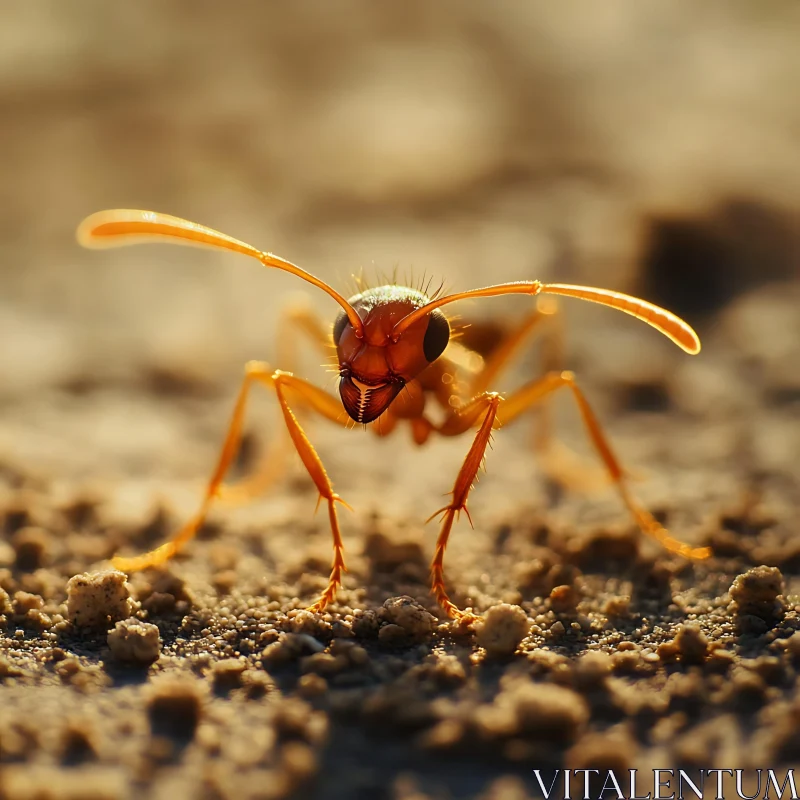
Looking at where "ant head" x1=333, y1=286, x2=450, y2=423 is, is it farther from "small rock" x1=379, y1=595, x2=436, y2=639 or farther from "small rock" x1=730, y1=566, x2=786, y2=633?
"small rock" x1=730, y1=566, x2=786, y2=633

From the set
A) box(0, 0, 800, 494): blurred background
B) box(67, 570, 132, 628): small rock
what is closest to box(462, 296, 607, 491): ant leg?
box(0, 0, 800, 494): blurred background

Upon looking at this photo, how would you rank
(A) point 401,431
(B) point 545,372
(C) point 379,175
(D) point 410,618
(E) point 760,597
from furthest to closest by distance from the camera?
(C) point 379,175
(A) point 401,431
(B) point 545,372
(E) point 760,597
(D) point 410,618

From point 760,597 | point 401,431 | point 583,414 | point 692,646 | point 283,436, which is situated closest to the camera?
point 692,646

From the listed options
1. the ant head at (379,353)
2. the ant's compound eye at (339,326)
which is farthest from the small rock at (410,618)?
the ant's compound eye at (339,326)

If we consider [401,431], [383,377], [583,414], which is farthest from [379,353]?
[401,431]

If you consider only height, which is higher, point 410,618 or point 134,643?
point 410,618

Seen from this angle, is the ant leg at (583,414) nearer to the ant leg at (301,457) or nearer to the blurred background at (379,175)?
the ant leg at (301,457)

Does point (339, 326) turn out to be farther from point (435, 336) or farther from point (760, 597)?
point (760, 597)

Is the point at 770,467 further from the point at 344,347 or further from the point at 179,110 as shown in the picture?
the point at 179,110
